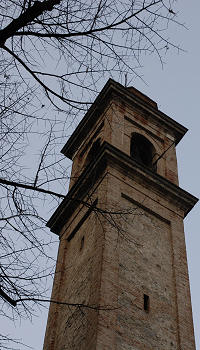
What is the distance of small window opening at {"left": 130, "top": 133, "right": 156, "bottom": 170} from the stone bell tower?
4cm

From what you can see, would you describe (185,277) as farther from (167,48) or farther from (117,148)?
(167,48)

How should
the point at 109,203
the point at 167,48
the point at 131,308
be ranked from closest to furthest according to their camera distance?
1. the point at 167,48
2. the point at 131,308
3. the point at 109,203

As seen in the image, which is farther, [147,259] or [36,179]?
[147,259]

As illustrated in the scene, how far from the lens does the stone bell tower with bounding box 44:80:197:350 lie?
495 inches

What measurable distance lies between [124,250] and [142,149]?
696 cm

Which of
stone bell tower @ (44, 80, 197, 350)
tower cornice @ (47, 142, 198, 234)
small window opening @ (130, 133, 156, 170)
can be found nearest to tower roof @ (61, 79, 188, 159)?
stone bell tower @ (44, 80, 197, 350)

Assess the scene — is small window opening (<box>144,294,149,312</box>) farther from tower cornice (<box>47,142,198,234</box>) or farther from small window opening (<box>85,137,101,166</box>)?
small window opening (<box>85,137,101,166</box>)

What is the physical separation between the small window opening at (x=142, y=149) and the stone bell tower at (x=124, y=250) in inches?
1.6

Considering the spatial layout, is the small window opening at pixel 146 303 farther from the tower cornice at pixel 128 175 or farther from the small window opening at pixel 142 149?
the small window opening at pixel 142 149

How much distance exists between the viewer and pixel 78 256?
15.6 m

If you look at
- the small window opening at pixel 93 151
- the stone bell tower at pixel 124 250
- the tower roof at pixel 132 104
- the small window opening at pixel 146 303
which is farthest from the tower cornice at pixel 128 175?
the small window opening at pixel 146 303

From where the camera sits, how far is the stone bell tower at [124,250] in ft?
41.2

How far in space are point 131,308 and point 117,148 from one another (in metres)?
5.71

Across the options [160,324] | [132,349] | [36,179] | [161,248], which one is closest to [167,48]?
[36,179]
